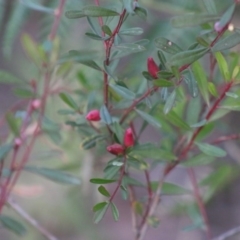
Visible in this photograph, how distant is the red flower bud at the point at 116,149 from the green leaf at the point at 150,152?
0.16 feet

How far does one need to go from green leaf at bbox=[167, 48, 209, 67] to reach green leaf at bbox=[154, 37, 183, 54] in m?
0.03

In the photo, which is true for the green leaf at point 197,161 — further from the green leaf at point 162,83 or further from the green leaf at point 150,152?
the green leaf at point 162,83

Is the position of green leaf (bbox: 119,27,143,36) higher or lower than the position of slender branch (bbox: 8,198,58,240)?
higher

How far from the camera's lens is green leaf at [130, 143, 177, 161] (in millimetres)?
673

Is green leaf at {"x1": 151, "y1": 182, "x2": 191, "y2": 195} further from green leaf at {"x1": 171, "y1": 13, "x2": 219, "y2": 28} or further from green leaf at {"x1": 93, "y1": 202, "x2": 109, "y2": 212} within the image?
green leaf at {"x1": 171, "y1": 13, "x2": 219, "y2": 28}

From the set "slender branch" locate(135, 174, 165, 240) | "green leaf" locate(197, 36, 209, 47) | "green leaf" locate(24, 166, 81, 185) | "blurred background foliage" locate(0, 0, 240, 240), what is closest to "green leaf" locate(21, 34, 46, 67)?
"blurred background foliage" locate(0, 0, 240, 240)

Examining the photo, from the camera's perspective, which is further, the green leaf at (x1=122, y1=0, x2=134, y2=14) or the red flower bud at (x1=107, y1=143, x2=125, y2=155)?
the red flower bud at (x1=107, y1=143, x2=125, y2=155)

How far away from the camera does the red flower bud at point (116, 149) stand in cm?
60

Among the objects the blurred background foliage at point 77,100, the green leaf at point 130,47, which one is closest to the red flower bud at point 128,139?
the green leaf at point 130,47

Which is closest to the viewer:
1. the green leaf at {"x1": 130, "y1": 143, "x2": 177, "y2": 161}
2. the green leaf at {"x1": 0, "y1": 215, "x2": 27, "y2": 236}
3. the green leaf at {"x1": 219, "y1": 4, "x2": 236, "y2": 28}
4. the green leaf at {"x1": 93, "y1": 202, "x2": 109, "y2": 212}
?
the green leaf at {"x1": 219, "y1": 4, "x2": 236, "y2": 28}

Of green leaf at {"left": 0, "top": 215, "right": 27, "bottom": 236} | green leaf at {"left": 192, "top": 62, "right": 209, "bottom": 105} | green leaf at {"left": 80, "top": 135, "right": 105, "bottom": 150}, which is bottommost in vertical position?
green leaf at {"left": 0, "top": 215, "right": 27, "bottom": 236}

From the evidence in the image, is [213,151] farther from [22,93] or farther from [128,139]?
[22,93]

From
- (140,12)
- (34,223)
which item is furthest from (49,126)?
(140,12)

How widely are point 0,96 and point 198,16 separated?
96.8 inches
